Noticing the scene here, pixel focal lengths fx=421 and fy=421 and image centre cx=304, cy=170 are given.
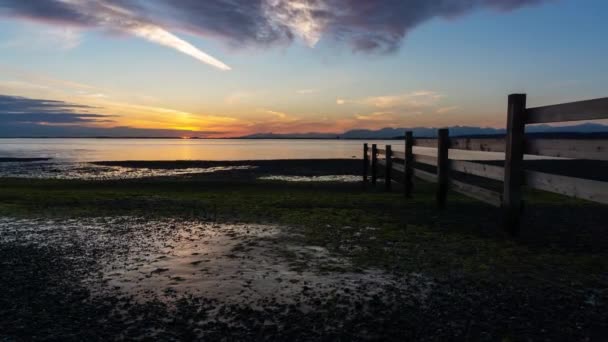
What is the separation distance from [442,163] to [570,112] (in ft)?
15.5

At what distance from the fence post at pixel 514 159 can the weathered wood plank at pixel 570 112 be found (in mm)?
162

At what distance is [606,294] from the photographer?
4375 millimetres

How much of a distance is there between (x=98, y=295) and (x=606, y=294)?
208 inches

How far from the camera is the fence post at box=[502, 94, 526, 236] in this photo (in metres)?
6.98

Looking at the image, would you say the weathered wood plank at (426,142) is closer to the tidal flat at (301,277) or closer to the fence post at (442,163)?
the fence post at (442,163)

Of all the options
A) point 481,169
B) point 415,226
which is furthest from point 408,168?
point 415,226

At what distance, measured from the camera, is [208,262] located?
5.68 m

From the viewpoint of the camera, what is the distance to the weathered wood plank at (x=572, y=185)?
16.5 ft

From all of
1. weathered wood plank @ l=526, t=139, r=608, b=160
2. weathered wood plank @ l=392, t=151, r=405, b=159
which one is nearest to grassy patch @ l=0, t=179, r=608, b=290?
weathered wood plank @ l=526, t=139, r=608, b=160

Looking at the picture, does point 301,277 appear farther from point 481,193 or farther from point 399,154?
point 399,154

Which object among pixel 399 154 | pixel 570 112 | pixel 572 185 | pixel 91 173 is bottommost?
pixel 91 173

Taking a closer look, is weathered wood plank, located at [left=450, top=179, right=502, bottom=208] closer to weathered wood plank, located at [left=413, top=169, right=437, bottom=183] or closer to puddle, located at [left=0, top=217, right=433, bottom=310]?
weathered wood plank, located at [left=413, top=169, right=437, bottom=183]

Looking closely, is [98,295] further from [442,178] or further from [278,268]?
[442,178]

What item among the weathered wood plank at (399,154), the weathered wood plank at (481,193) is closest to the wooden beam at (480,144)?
the weathered wood plank at (481,193)
